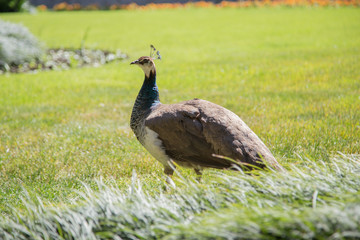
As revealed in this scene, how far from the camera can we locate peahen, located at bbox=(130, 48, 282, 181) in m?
3.48

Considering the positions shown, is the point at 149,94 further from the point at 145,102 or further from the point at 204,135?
the point at 204,135

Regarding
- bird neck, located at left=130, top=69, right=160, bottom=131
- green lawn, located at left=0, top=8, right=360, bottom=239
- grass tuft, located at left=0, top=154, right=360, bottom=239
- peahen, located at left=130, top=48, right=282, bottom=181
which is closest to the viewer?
grass tuft, located at left=0, top=154, right=360, bottom=239

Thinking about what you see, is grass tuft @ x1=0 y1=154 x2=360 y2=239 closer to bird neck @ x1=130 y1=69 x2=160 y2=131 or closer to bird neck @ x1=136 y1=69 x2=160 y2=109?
bird neck @ x1=130 y1=69 x2=160 y2=131

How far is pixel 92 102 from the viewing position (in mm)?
7902

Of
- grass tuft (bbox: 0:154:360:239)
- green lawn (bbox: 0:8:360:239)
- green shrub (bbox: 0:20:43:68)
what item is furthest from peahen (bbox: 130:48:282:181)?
green shrub (bbox: 0:20:43:68)

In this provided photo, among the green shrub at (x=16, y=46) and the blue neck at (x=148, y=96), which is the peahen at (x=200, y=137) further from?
the green shrub at (x=16, y=46)

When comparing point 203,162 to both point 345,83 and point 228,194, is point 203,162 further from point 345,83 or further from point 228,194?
point 345,83

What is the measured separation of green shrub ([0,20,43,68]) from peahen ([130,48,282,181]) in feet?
27.8

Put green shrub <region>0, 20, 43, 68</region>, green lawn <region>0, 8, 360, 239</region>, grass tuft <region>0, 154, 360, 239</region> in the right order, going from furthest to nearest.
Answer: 1. green shrub <region>0, 20, 43, 68</region>
2. green lawn <region>0, 8, 360, 239</region>
3. grass tuft <region>0, 154, 360, 239</region>

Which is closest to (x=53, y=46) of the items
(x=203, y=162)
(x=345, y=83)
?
(x=345, y=83)

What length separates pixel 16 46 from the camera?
39.2 ft

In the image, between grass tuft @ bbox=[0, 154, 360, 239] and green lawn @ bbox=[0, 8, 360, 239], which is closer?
grass tuft @ bbox=[0, 154, 360, 239]

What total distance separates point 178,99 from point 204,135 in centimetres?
400

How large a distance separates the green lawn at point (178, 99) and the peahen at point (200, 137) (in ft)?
0.66
